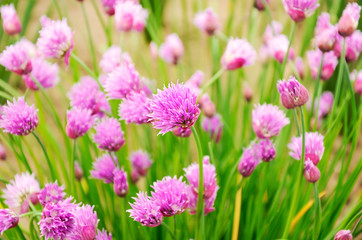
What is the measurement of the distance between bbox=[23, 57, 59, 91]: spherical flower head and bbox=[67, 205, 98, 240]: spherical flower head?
363 mm

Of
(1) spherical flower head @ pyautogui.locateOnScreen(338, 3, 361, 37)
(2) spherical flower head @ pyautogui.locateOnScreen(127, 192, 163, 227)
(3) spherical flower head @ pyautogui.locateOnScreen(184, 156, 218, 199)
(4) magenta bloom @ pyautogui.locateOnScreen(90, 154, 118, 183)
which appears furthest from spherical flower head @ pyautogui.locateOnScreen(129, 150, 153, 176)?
(1) spherical flower head @ pyautogui.locateOnScreen(338, 3, 361, 37)

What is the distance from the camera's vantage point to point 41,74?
833 millimetres

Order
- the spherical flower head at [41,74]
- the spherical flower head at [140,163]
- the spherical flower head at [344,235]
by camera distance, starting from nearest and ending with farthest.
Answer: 1. the spherical flower head at [344,235]
2. the spherical flower head at [41,74]
3. the spherical flower head at [140,163]

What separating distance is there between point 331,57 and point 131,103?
0.47 meters

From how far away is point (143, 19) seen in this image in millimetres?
1033

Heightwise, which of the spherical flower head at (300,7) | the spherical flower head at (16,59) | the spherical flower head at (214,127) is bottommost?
the spherical flower head at (214,127)

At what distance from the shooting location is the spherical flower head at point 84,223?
555 mm

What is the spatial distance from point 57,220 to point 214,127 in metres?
0.57

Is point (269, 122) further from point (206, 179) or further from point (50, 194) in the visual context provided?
point (50, 194)

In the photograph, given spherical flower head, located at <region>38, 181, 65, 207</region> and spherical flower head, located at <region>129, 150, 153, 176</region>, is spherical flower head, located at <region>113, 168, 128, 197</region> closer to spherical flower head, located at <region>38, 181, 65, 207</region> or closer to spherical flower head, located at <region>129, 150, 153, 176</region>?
spherical flower head, located at <region>38, 181, 65, 207</region>

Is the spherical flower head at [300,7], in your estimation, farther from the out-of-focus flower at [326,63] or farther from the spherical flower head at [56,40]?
the spherical flower head at [56,40]

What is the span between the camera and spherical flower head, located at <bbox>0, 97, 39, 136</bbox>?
64 cm

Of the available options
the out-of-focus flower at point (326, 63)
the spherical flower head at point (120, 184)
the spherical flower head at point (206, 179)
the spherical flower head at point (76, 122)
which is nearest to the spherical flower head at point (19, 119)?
the spherical flower head at point (76, 122)

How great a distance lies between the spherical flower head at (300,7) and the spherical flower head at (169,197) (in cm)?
39
